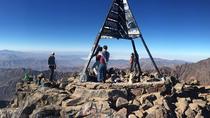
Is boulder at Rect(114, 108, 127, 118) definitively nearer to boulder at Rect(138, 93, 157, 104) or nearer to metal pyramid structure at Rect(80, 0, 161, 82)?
boulder at Rect(138, 93, 157, 104)

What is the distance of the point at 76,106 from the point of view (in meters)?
15.3

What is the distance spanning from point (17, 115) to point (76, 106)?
3.16m

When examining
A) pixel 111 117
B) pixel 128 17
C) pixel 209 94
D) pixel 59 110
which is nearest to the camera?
pixel 111 117

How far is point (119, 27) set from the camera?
21.7 metres

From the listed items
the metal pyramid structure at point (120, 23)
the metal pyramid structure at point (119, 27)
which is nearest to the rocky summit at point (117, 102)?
the metal pyramid structure at point (119, 27)

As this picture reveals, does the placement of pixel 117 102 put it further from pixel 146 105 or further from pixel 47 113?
pixel 47 113

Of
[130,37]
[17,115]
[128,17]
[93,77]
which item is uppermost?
[128,17]

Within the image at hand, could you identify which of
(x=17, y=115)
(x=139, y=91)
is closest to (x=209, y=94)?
(x=139, y=91)

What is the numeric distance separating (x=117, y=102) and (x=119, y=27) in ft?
26.0

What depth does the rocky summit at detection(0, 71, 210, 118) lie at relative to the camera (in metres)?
14.5

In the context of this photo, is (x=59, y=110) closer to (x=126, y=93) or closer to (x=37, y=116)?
(x=37, y=116)

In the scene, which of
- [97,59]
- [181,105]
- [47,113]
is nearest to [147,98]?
[181,105]

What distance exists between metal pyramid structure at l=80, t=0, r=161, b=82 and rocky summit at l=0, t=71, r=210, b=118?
8.10 ft

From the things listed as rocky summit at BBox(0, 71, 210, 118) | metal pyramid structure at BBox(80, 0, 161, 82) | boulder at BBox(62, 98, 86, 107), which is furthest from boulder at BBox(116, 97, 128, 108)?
metal pyramid structure at BBox(80, 0, 161, 82)
